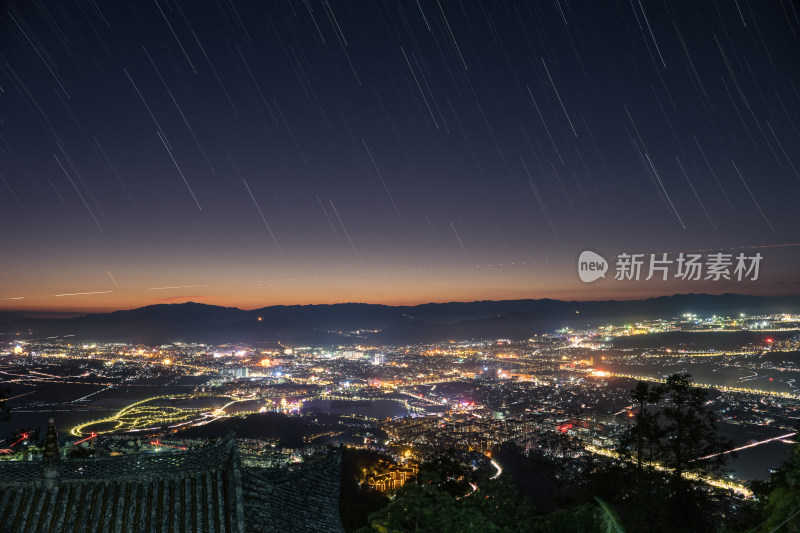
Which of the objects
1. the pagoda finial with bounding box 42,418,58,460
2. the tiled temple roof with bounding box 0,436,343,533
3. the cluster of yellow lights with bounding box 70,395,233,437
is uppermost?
the pagoda finial with bounding box 42,418,58,460

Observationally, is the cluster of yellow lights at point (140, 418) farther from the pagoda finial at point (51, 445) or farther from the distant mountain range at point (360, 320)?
the distant mountain range at point (360, 320)

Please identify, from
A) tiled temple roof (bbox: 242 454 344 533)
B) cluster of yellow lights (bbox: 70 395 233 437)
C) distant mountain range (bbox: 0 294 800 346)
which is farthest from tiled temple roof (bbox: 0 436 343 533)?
distant mountain range (bbox: 0 294 800 346)

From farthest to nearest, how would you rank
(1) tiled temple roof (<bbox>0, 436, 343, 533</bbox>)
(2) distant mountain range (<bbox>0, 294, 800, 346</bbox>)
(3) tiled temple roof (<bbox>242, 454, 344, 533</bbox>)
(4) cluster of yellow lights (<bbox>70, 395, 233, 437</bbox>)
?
(2) distant mountain range (<bbox>0, 294, 800, 346</bbox>) < (4) cluster of yellow lights (<bbox>70, 395, 233, 437</bbox>) < (3) tiled temple roof (<bbox>242, 454, 344, 533</bbox>) < (1) tiled temple roof (<bbox>0, 436, 343, 533</bbox>)

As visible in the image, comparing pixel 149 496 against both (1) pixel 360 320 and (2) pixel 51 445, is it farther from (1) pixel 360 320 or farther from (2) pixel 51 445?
(1) pixel 360 320

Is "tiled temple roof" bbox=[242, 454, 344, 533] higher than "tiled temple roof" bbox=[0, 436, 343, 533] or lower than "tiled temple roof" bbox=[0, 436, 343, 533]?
lower

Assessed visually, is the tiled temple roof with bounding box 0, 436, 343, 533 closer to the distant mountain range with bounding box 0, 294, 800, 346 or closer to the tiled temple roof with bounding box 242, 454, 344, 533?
the tiled temple roof with bounding box 242, 454, 344, 533

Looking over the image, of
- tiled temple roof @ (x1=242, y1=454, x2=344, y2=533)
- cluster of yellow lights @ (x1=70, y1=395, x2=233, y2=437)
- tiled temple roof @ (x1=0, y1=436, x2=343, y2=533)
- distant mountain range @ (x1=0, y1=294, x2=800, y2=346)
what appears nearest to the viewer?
tiled temple roof @ (x1=0, y1=436, x2=343, y2=533)

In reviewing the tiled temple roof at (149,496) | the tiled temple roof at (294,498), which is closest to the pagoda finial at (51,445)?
the tiled temple roof at (149,496)

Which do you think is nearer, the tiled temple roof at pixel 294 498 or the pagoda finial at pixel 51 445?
the pagoda finial at pixel 51 445

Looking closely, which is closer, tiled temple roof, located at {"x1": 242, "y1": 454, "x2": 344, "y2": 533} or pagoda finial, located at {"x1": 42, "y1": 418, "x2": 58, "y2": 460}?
pagoda finial, located at {"x1": 42, "y1": 418, "x2": 58, "y2": 460}
